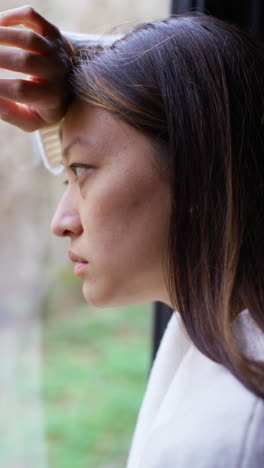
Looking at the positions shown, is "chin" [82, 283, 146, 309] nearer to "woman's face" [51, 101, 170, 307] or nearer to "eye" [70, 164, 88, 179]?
"woman's face" [51, 101, 170, 307]

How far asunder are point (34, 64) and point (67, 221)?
9.7 inches

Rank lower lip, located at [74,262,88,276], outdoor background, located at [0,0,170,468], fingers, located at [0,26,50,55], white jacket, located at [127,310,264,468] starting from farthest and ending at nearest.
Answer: outdoor background, located at [0,0,170,468], lower lip, located at [74,262,88,276], fingers, located at [0,26,50,55], white jacket, located at [127,310,264,468]

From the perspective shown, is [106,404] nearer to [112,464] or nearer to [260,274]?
[112,464]

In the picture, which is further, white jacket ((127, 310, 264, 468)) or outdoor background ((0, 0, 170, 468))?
outdoor background ((0, 0, 170, 468))

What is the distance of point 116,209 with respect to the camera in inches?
32.4

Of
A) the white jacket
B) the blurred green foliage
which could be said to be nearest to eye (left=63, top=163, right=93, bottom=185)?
the white jacket

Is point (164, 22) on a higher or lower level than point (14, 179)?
higher

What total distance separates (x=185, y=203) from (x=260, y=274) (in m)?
0.15

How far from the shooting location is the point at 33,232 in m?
1.34

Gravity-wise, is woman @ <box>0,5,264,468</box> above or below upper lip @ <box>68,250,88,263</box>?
above

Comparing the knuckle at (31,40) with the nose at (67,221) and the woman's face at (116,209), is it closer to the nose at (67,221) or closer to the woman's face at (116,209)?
the woman's face at (116,209)

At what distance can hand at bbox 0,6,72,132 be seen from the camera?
79 cm

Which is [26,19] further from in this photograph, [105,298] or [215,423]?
[215,423]

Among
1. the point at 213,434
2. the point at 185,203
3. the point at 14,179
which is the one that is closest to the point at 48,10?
the point at 14,179
